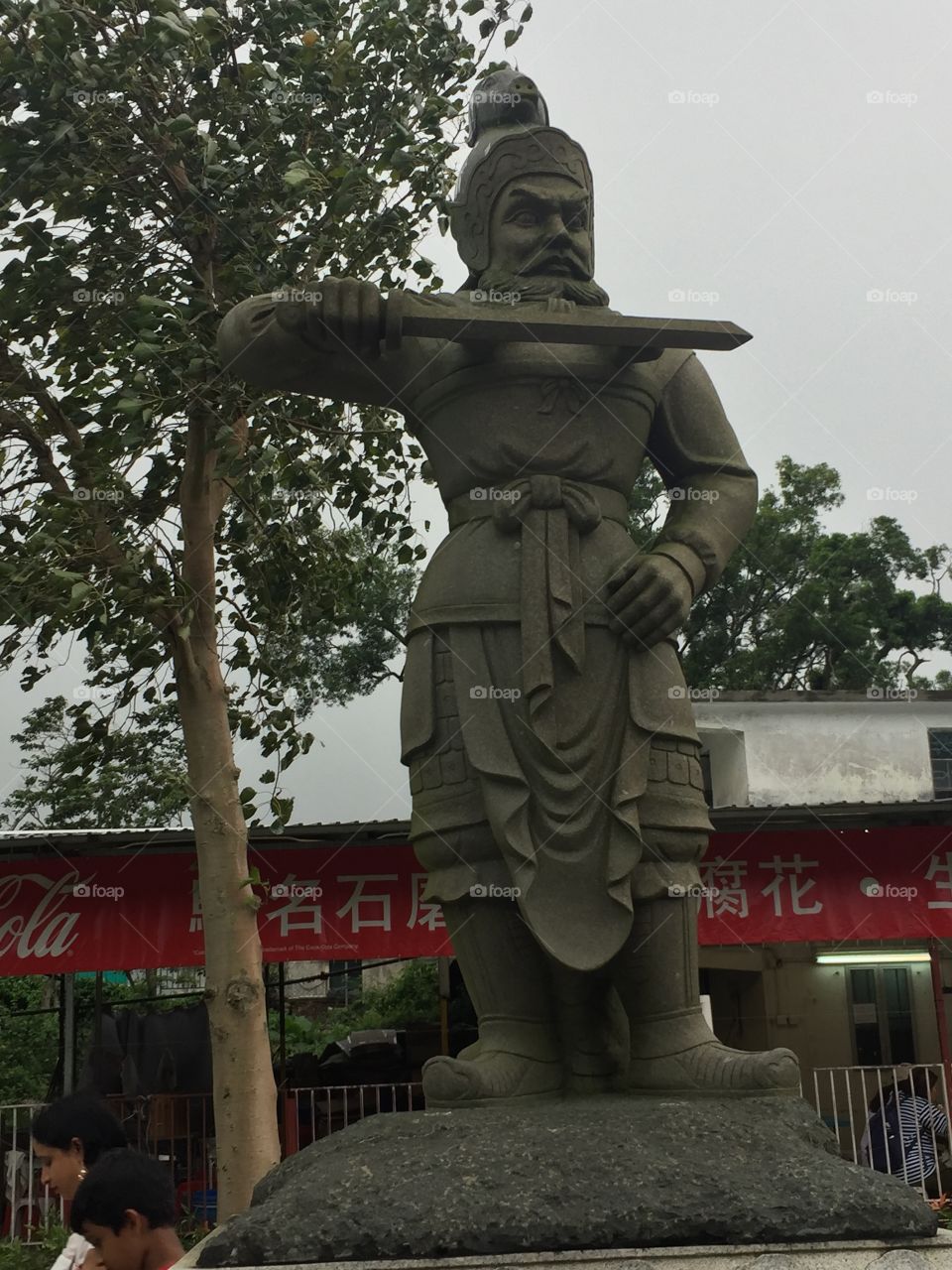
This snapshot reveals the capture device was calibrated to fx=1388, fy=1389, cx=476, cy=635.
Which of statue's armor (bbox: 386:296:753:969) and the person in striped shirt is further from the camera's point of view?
the person in striped shirt

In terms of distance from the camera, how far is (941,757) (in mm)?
19062

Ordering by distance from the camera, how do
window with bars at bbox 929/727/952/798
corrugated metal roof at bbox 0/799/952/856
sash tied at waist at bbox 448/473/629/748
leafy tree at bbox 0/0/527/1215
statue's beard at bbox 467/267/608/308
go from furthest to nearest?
window with bars at bbox 929/727/952/798 < corrugated metal roof at bbox 0/799/952/856 < leafy tree at bbox 0/0/527/1215 < statue's beard at bbox 467/267/608/308 < sash tied at waist at bbox 448/473/629/748

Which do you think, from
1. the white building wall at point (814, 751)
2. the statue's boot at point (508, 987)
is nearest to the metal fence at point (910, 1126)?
the statue's boot at point (508, 987)

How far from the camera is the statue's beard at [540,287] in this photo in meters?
4.23

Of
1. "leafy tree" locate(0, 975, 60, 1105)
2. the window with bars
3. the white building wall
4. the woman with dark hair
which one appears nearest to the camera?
the woman with dark hair

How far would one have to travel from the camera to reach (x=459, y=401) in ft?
13.7

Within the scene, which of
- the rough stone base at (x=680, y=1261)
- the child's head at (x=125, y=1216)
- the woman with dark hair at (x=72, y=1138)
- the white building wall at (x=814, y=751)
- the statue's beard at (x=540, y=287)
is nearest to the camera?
the rough stone base at (x=680, y=1261)

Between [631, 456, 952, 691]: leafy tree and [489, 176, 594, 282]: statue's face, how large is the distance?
1697cm

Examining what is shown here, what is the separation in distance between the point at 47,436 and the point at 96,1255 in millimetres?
6607

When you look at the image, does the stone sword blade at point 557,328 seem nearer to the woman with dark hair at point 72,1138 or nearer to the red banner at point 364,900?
the woman with dark hair at point 72,1138

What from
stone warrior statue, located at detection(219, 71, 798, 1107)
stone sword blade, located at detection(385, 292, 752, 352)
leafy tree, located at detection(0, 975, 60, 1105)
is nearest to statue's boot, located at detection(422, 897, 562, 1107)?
stone warrior statue, located at detection(219, 71, 798, 1107)

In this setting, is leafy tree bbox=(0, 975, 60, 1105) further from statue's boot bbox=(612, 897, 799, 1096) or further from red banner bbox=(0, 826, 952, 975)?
statue's boot bbox=(612, 897, 799, 1096)

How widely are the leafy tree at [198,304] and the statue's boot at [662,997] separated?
377 centimetres

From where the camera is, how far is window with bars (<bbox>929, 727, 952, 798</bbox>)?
61.4 feet
